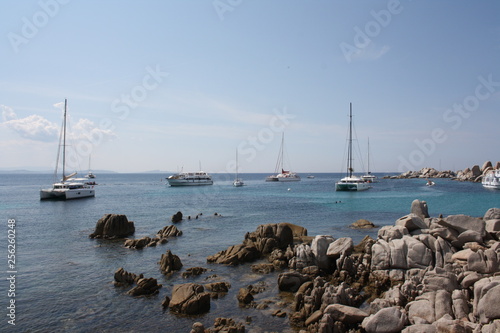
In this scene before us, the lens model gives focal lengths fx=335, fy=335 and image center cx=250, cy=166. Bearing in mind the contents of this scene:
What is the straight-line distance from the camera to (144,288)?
19.4 m

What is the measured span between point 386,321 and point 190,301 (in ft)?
29.9

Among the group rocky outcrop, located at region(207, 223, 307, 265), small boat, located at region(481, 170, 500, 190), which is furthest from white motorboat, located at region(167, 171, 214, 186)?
rocky outcrop, located at region(207, 223, 307, 265)

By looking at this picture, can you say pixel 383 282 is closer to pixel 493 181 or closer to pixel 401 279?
pixel 401 279

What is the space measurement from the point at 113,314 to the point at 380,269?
1488 cm

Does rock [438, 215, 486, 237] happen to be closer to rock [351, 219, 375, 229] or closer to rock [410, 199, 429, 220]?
rock [410, 199, 429, 220]

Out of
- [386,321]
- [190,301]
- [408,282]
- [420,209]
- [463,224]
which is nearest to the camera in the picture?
[386,321]

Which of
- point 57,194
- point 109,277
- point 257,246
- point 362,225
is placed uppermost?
point 57,194

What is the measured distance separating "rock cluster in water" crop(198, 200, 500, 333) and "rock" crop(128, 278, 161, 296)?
5395 mm

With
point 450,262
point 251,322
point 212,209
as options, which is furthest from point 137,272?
point 212,209

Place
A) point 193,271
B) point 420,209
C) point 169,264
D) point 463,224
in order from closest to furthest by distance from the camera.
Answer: point 463,224 → point 193,271 → point 169,264 → point 420,209

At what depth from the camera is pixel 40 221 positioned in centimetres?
4747

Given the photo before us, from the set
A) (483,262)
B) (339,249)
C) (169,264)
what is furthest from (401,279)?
(169,264)

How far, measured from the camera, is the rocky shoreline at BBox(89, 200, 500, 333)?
530 inches

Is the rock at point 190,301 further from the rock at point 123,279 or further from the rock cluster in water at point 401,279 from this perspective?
the rock at point 123,279
